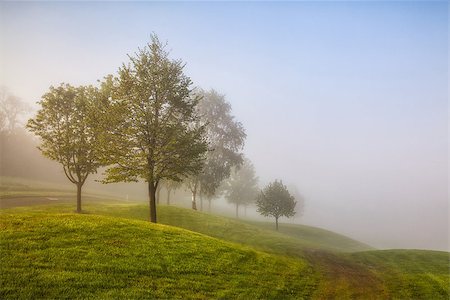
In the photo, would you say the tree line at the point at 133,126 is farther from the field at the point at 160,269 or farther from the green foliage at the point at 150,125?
the field at the point at 160,269

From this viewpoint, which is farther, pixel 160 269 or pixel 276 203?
pixel 276 203

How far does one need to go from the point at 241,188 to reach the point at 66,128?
57343mm

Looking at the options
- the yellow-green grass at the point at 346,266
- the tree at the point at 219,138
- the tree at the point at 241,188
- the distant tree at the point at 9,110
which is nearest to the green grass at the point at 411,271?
the yellow-green grass at the point at 346,266

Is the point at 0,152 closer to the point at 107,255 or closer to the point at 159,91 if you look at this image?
the point at 159,91

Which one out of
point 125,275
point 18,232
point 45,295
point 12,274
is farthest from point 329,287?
point 18,232

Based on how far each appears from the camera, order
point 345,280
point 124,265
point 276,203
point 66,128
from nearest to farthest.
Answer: point 124,265, point 345,280, point 66,128, point 276,203

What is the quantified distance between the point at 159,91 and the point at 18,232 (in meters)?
15.6

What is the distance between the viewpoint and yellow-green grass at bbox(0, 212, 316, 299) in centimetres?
1143

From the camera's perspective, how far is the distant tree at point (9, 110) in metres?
83.3

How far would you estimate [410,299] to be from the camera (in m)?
17.2

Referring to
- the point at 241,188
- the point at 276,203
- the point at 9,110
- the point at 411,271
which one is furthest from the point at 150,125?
the point at 9,110

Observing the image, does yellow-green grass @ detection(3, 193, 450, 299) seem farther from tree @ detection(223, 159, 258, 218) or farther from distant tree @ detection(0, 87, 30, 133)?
distant tree @ detection(0, 87, 30, 133)

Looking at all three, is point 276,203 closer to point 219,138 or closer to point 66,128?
point 219,138

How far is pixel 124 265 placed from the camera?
1375 cm
